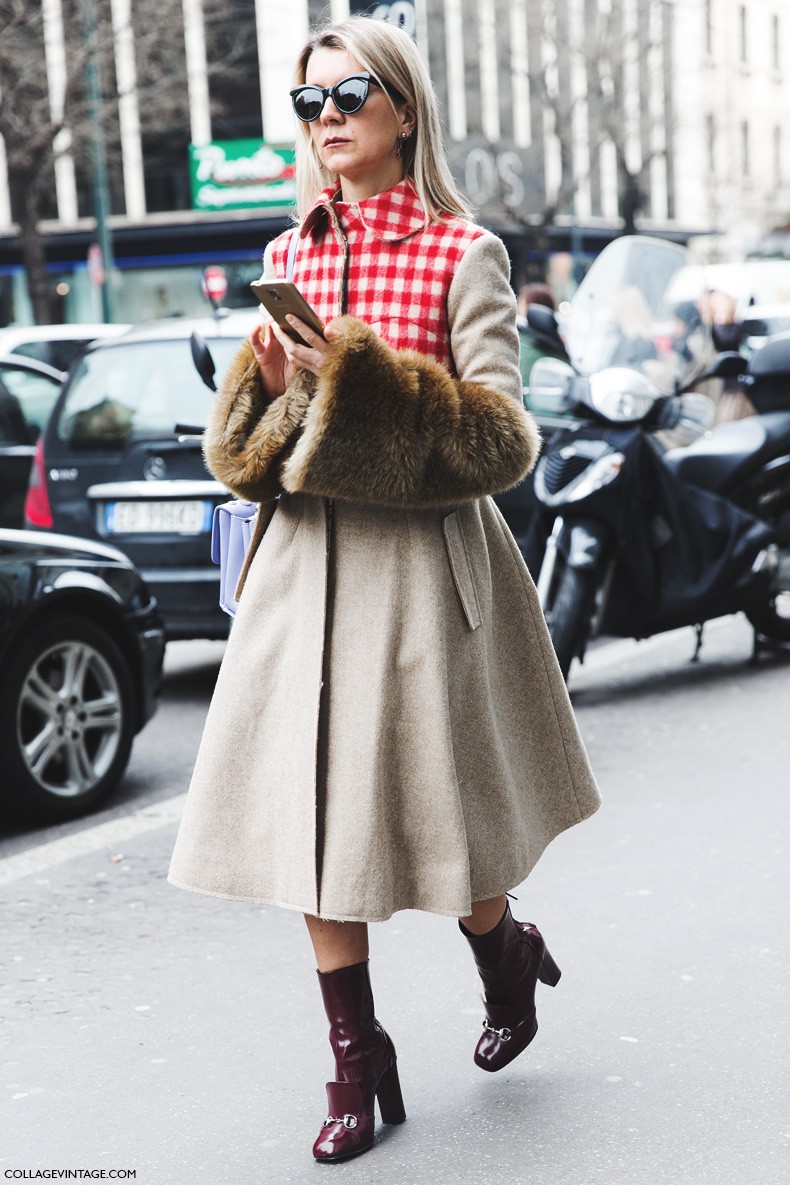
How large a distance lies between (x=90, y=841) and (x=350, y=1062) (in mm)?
2539

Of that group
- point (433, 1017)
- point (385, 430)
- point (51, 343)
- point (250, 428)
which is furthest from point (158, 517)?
point (51, 343)

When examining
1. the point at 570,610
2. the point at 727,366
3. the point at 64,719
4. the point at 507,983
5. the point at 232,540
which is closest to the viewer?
the point at 507,983

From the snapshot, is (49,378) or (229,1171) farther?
(49,378)

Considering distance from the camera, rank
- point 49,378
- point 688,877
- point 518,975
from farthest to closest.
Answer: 1. point 49,378
2. point 688,877
3. point 518,975

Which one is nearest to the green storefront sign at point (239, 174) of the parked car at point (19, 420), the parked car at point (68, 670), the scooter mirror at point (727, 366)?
the parked car at point (19, 420)

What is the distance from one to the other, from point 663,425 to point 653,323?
1.89 feet

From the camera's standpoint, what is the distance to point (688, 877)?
4852 mm

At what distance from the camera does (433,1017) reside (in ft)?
12.6

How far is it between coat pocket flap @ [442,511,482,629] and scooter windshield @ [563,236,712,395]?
15.3 ft

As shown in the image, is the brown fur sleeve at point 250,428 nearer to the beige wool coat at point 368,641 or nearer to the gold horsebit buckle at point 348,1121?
the beige wool coat at point 368,641

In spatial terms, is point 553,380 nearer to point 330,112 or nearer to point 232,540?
point 232,540

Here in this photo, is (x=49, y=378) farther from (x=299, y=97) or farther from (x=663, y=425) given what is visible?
(x=299, y=97)

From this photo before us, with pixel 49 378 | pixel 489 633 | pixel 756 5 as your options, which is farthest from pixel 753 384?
pixel 756 5

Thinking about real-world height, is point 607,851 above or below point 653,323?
below
